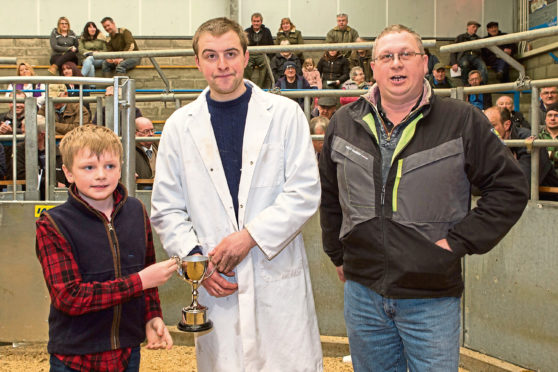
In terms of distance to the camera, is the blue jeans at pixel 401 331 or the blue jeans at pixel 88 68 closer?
the blue jeans at pixel 401 331

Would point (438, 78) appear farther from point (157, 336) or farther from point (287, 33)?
point (157, 336)

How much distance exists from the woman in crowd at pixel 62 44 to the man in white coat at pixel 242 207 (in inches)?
400

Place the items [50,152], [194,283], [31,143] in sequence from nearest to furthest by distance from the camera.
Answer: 1. [194,283]
2. [31,143]
3. [50,152]

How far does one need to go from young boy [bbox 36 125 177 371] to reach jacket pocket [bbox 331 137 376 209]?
0.72m

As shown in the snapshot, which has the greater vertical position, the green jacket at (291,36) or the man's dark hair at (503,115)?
the green jacket at (291,36)

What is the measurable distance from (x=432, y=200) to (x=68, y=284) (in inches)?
50.0

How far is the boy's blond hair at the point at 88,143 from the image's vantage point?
2.23 meters

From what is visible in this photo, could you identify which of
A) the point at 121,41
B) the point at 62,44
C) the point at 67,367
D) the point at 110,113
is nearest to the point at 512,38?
the point at 110,113

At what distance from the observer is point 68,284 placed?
2.12 m

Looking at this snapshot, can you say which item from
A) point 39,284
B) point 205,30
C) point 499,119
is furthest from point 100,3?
point 205,30

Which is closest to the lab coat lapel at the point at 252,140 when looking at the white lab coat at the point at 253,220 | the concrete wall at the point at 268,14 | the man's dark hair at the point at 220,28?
the white lab coat at the point at 253,220

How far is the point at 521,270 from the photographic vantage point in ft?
13.0

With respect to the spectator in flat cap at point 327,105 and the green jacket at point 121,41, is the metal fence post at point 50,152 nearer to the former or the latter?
the spectator in flat cap at point 327,105

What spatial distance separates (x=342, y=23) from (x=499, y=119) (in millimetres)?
8423
